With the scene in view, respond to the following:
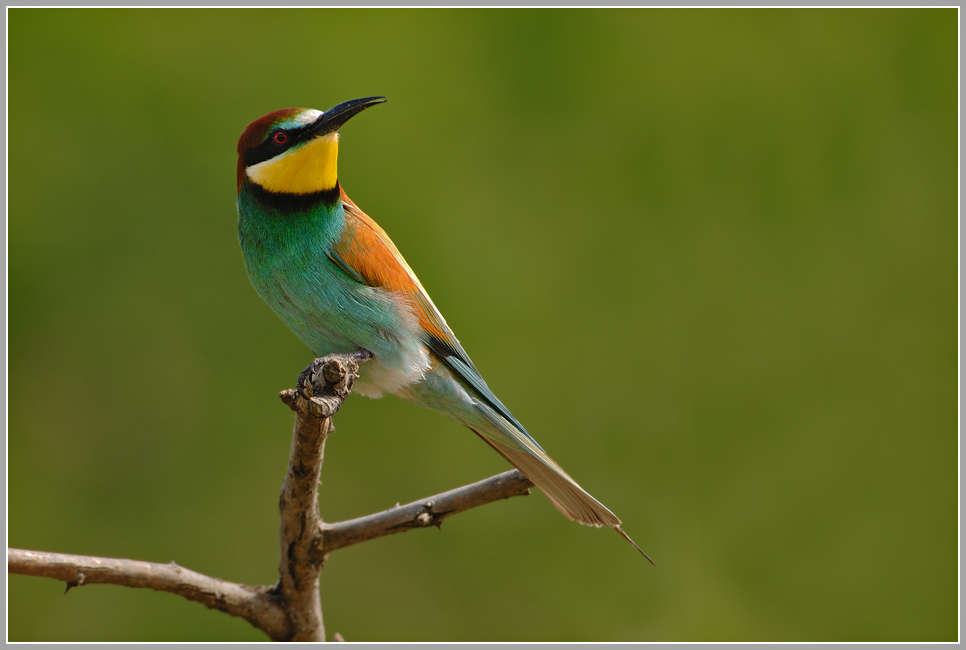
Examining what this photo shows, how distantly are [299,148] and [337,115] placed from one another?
0.36ft

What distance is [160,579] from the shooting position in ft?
5.11

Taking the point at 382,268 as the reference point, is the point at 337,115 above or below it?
above

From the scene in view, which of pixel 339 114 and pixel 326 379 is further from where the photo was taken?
pixel 339 114

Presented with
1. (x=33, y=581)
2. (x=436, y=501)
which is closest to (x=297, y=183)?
(x=436, y=501)

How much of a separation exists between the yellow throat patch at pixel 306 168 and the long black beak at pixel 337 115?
2cm

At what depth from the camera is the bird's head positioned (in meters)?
1.72

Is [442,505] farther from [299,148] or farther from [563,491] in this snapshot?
[299,148]

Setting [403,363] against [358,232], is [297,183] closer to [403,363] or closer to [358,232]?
[358,232]

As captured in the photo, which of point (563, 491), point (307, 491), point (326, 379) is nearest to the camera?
point (326, 379)

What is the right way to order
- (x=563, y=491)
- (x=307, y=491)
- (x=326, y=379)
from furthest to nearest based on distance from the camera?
(x=563, y=491)
(x=307, y=491)
(x=326, y=379)

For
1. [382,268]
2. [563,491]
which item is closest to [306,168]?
[382,268]

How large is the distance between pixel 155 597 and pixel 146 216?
1.46 metres

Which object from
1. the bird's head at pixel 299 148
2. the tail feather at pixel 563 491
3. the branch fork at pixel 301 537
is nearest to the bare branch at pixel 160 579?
the branch fork at pixel 301 537

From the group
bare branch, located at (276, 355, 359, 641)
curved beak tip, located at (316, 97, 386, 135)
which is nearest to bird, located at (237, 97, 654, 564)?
curved beak tip, located at (316, 97, 386, 135)
